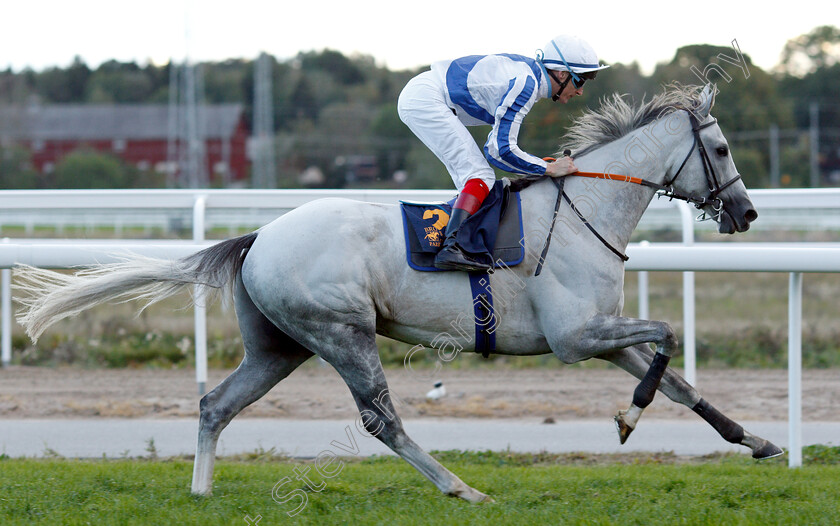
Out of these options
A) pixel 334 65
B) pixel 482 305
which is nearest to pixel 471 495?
pixel 482 305

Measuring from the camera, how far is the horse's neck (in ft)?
13.6

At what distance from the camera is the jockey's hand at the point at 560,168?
164 inches

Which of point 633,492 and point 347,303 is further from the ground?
point 347,303

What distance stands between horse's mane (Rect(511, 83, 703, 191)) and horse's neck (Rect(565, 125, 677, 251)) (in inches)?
2.0

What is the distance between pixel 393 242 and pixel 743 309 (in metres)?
8.55

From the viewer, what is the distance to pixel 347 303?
155 inches

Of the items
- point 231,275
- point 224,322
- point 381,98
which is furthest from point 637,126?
point 381,98

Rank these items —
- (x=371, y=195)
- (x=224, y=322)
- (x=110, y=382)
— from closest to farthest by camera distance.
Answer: (x=371, y=195) < (x=110, y=382) < (x=224, y=322)

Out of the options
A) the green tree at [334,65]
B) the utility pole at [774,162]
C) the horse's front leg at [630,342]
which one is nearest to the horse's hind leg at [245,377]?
the horse's front leg at [630,342]

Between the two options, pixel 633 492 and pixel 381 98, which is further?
pixel 381 98

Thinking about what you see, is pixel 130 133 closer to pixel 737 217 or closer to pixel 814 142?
pixel 814 142

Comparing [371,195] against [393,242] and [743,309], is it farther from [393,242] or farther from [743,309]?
[743,309]

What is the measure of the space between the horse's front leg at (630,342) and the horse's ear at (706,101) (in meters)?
1.08

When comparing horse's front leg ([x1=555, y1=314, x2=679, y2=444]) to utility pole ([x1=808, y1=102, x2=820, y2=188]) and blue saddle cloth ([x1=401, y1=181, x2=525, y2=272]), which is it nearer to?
blue saddle cloth ([x1=401, y1=181, x2=525, y2=272])
